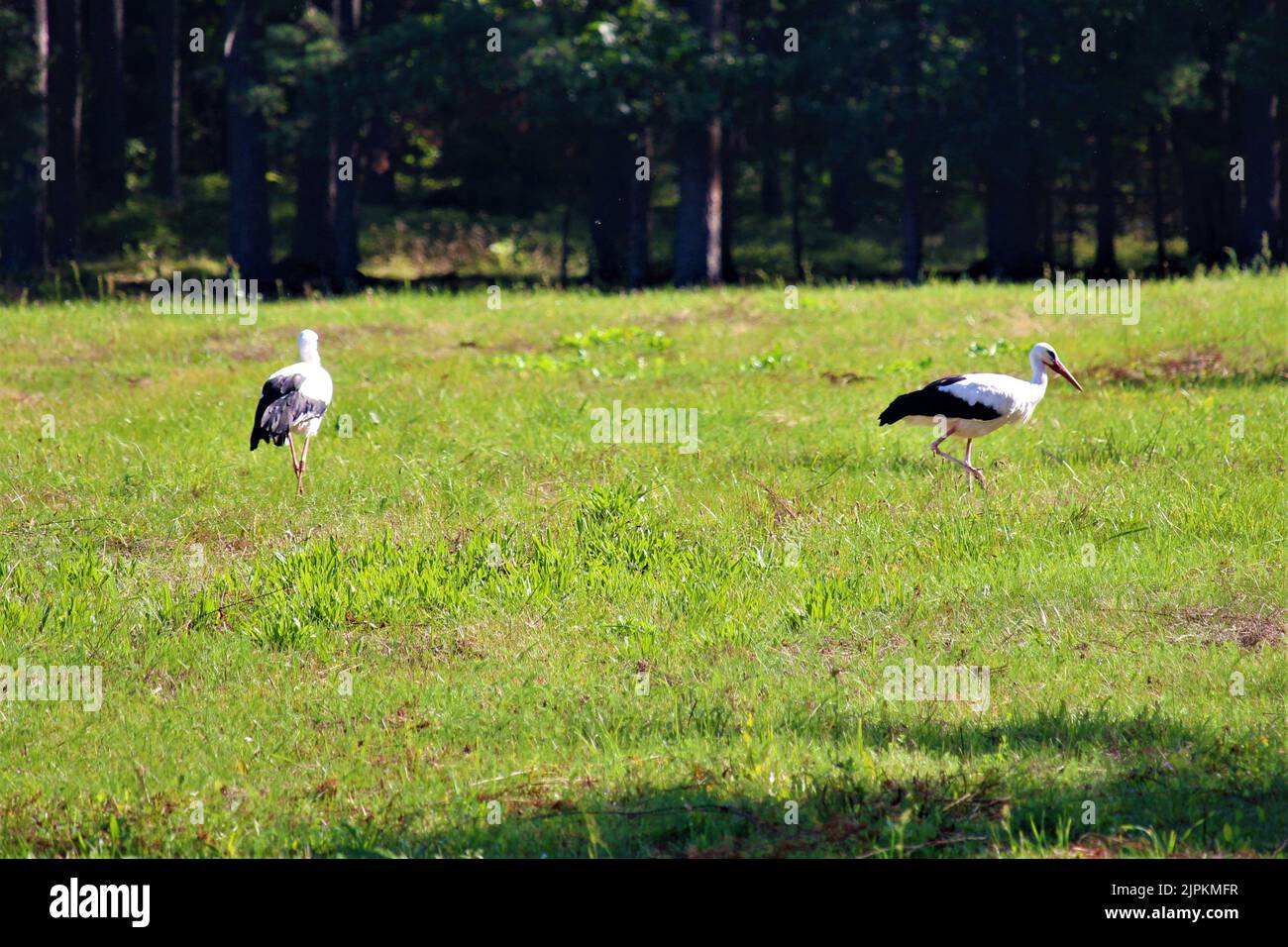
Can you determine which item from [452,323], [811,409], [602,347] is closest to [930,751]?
[811,409]

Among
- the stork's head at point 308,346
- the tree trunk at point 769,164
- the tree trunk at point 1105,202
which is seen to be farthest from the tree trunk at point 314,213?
the stork's head at point 308,346

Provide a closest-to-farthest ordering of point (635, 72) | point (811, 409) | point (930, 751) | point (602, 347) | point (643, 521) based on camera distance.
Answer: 1. point (930, 751)
2. point (643, 521)
3. point (811, 409)
4. point (602, 347)
5. point (635, 72)

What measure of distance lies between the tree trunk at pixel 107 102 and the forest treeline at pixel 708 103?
1.69 meters

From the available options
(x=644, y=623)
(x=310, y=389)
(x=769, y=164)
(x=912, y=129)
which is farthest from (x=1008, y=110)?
(x=644, y=623)

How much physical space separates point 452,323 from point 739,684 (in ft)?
49.0

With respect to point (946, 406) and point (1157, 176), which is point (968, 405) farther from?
point (1157, 176)

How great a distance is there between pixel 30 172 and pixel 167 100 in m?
13.3

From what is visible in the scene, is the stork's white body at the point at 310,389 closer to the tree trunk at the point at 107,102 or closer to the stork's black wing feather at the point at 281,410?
the stork's black wing feather at the point at 281,410

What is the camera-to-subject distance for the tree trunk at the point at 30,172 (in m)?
31.1

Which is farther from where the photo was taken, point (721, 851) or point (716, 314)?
point (716, 314)

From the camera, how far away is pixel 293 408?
1291 cm

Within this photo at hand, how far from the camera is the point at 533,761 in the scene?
7105 millimetres
